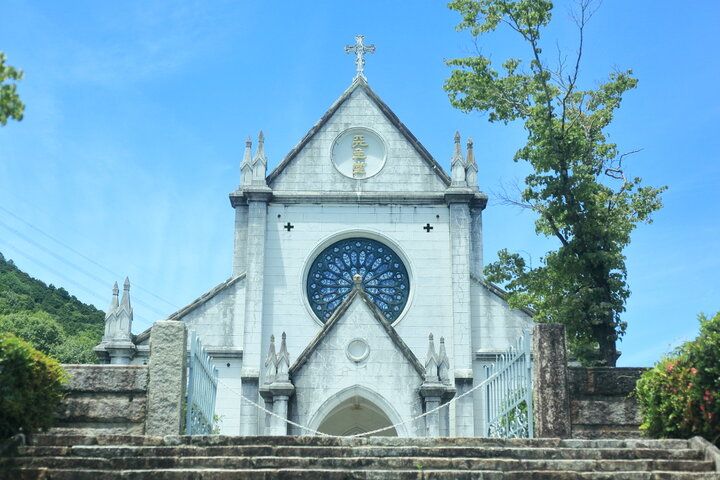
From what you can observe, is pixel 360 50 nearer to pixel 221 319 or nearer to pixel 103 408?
pixel 221 319

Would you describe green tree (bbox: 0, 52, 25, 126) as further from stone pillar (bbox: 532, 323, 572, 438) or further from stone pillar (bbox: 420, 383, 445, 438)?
stone pillar (bbox: 420, 383, 445, 438)

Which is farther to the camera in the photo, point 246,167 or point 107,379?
point 246,167

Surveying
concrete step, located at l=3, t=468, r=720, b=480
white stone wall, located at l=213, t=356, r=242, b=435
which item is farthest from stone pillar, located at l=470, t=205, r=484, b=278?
concrete step, located at l=3, t=468, r=720, b=480

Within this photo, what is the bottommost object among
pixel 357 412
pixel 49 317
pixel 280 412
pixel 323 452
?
pixel 323 452

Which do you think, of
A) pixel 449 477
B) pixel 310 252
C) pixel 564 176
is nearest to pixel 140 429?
pixel 449 477

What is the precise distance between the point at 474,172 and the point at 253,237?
711 cm

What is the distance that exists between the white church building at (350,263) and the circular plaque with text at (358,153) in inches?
1.4

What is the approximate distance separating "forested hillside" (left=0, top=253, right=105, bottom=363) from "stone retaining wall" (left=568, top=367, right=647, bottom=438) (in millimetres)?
33204

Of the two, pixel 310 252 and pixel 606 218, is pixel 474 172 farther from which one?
pixel 606 218

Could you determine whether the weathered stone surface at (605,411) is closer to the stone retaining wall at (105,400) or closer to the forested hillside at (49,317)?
the stone retaining wall at (105,400)

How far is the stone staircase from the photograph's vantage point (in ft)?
34.7

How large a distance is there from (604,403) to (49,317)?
44309mm

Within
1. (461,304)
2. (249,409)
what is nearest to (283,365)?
(249,409)

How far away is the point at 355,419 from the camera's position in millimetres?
26688
